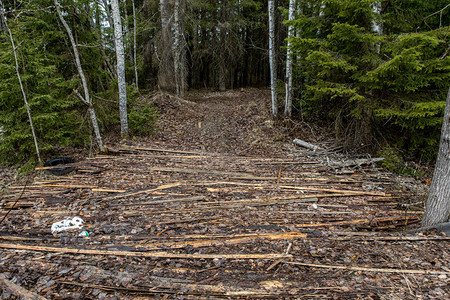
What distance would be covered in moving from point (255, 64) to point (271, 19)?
50.4 feet

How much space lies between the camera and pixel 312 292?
289cm

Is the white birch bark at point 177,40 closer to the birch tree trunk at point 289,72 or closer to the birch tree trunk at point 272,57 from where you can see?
the birch tree trunk at point 272,57

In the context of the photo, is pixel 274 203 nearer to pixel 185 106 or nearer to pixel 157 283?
pixel 157 283

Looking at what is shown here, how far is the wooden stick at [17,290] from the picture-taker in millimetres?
2584

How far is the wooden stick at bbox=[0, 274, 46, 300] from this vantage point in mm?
2584

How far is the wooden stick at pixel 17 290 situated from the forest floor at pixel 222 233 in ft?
Answer: 0.05

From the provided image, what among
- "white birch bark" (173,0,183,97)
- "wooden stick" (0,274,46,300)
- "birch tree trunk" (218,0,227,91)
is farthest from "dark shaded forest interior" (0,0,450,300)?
"birch tree trunk" (218,0,227,91)

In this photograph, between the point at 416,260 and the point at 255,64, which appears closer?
the point at 416,260

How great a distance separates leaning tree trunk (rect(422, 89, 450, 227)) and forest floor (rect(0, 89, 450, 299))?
1.06 feet

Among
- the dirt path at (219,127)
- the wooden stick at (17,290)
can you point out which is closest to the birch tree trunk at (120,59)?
the dirt path at (219,127)

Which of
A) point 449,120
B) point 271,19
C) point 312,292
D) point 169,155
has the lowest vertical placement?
point 312,292

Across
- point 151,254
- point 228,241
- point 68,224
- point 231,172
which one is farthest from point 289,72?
point 68,224

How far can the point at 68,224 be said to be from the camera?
4359 millimetres

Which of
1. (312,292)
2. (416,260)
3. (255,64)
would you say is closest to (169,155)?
(312,292)
